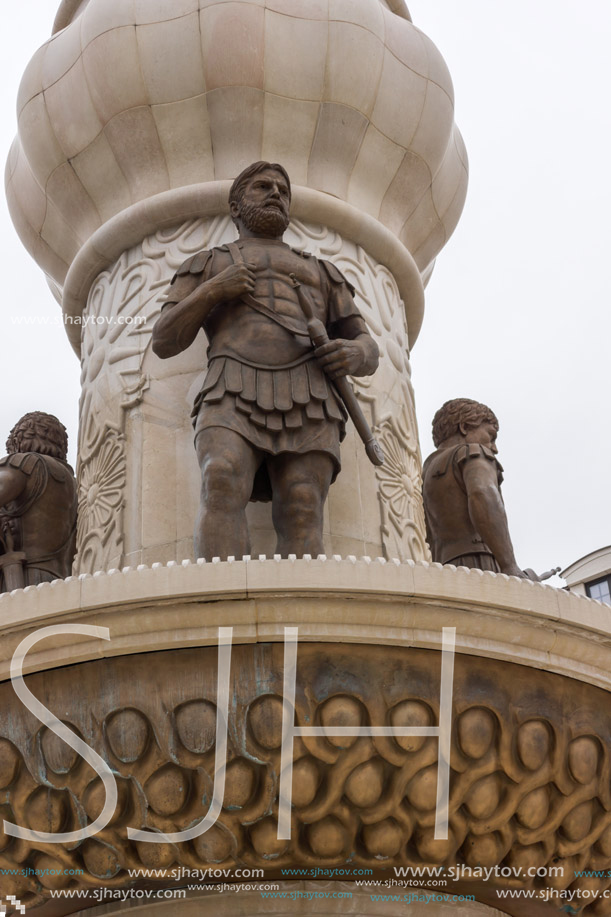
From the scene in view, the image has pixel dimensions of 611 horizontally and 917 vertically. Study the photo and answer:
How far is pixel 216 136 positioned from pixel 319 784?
547 cm

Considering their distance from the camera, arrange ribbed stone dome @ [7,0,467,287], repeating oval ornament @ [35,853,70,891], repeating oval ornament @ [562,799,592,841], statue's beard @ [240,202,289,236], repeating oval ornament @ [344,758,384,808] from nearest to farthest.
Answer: repeating oval ornament @ [344,758,384,808]
repeating oval ornament @ [35,853,70,891]
repeating oval ornament @ [562,799,592,841]
statue's beard @ [240,202,289,236]
ribbed stone dome @ [7,0,467,287]

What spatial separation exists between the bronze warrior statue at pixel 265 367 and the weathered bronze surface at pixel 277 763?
1.20m

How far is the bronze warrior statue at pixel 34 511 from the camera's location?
32.0ft

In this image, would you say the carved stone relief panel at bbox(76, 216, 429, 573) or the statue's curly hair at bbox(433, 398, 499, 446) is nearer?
the carved stone relief panel at bbox(76, 216, 429, 573)

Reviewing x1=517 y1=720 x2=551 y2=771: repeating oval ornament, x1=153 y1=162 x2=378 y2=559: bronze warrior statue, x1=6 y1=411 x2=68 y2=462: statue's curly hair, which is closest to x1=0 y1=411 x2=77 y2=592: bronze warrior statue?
x1=6 y1=411 x2=68 y2=462: statue's curly hair

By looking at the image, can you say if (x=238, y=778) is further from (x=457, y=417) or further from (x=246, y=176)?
(x=246, y=176)

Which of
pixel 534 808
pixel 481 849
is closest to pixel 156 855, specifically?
pixel 481 849

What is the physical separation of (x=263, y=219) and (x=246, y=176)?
35cm

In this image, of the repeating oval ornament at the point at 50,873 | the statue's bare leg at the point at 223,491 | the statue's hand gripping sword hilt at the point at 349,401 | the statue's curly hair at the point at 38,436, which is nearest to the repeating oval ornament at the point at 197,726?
the repeating oval ornament at the point at 50,873

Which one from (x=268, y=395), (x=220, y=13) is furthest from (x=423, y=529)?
(x=220, y=13)

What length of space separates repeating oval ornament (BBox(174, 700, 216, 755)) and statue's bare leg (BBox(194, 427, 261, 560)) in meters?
1.17

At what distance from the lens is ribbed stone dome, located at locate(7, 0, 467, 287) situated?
34.8ft

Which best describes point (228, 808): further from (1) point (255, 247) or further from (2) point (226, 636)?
(1) point (255, 247)

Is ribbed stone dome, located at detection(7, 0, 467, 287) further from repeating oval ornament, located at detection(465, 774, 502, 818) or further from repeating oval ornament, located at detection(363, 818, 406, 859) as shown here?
repeating oval ornament, located at detection(363, 818, 406, 859)
